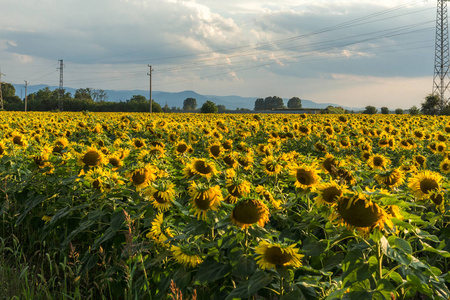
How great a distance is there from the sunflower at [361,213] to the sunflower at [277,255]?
40cm

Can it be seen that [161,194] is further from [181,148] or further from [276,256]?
[181,148]

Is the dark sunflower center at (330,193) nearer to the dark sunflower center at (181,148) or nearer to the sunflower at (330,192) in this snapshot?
the sunflower at (330,192)

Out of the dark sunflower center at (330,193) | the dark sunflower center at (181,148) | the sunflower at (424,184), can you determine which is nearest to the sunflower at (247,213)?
the dark sunflower center at (330,193)

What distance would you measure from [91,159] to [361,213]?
3563 mm

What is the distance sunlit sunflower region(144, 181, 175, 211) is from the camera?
3.26m

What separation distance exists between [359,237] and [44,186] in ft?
15.2

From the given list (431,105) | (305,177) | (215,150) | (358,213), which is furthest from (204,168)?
(431,105)

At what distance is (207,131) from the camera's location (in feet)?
32.2

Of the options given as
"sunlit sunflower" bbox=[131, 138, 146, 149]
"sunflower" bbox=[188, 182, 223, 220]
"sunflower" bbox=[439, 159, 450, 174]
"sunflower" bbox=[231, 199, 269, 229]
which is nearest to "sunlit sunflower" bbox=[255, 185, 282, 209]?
"sunflower" bbox=[188, 182, 223, 220]

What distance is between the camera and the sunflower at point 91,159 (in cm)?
465

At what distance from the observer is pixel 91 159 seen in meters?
4.65

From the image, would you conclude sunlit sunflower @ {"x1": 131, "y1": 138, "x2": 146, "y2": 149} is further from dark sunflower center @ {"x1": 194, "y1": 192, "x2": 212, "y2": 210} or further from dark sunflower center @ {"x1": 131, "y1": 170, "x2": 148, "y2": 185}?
dark sunflower center @ {"x1": 194, "y1": 192, "x2": 212, "y2": 210}

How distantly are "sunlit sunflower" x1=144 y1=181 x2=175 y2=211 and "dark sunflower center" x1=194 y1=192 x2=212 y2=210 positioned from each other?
478 millimetres

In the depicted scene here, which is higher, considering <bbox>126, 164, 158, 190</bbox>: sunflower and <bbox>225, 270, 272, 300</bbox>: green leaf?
<bbox>126, 164, 158, 190</bbox>: sunflower
